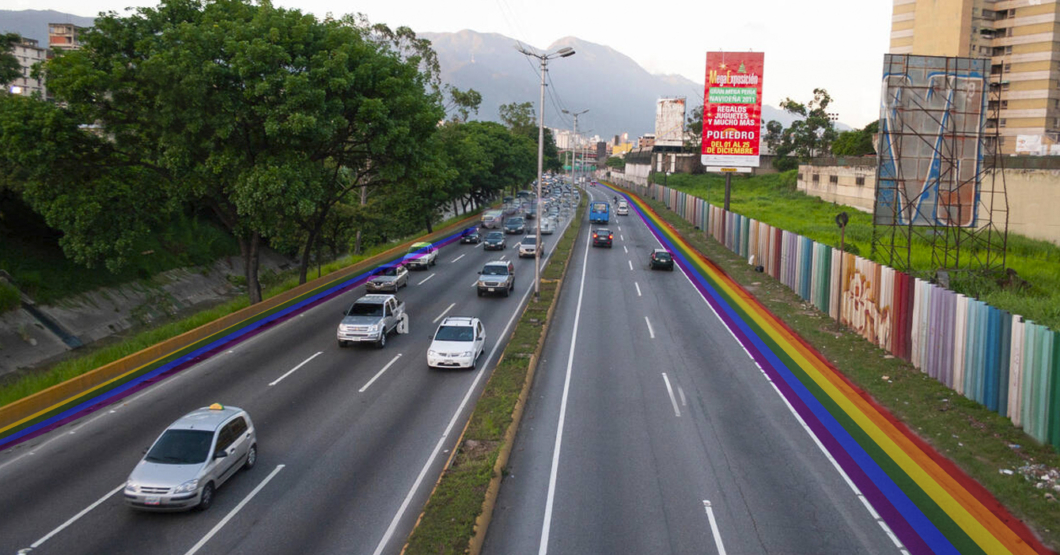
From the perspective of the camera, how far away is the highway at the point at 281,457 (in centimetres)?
1184

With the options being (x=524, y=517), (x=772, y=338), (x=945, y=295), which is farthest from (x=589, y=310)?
(x=524, y=517)

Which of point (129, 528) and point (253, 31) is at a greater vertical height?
point (253, 31)

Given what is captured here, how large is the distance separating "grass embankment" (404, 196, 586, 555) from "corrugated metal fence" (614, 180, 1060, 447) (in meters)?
11.5

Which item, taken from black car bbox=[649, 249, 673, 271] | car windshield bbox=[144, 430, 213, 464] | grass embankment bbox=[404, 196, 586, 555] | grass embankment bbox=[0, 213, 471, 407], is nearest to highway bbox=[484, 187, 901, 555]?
grass embankment bbox=[404, 196, 586, 555]

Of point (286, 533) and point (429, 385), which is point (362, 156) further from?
point (286, 533)

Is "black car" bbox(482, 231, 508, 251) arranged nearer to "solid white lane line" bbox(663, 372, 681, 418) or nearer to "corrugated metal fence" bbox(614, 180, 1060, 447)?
"corrugated metal fence" bbox(614, 180, 1060, 447)

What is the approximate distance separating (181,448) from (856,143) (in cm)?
9183

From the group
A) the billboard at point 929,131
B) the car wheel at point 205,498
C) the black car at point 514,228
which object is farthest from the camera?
the black car at point 514,228

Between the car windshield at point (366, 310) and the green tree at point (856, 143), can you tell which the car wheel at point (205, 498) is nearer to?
the car windshield at point (366, 310)

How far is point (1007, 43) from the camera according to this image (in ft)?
272

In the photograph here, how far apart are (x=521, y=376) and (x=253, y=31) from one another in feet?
54.5

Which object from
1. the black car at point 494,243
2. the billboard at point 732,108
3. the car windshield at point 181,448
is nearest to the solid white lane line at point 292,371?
the car windshield at point 181,448

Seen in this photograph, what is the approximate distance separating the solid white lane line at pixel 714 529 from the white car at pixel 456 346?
1032 centimetres

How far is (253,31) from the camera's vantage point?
26.2m
